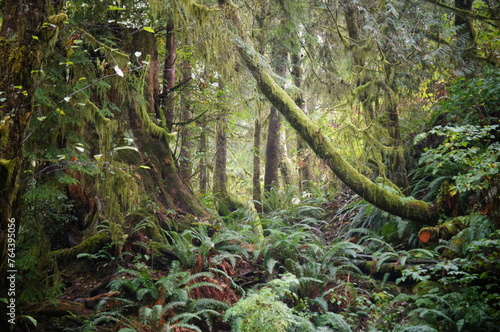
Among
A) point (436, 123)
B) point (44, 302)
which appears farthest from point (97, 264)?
point (436, 123)

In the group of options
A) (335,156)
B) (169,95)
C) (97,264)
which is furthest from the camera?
(169,95)

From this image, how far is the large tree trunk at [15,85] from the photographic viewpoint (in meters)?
2.81

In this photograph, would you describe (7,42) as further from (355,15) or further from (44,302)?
(355,15)

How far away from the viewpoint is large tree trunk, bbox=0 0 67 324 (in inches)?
111

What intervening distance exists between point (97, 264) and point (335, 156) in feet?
14.7

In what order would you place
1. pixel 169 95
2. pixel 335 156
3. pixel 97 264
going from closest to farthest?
pixel 97 264, pixel 335 156, pixel 169 95

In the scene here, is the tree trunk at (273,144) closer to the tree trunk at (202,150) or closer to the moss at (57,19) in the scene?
the tree trunk at (202,150)

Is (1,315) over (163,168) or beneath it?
beneath

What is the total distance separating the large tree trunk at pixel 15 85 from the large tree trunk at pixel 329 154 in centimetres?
399

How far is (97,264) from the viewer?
204 inches

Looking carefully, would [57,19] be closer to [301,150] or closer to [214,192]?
[214,192]

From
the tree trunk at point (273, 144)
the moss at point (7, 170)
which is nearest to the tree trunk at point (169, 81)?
the tree trunk at point (273, 144)

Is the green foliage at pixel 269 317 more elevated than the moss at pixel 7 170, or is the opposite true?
the moss at pixel 7 170

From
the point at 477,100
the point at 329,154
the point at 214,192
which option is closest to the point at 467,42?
the point at 477,100
